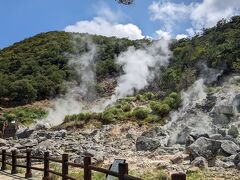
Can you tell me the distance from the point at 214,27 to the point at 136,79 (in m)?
17.0

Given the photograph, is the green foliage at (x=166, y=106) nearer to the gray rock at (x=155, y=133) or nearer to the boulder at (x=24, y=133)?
the gray rock at (x=155, y=133)

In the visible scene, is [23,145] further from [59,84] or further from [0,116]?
[59,84]

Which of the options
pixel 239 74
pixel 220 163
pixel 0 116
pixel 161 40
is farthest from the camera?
pixel 161 40

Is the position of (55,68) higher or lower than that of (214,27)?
lower

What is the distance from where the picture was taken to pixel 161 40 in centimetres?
7706

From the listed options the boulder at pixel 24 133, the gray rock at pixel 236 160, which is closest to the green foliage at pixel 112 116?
the boulder at pixel 24 133

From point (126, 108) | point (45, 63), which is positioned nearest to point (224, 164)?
point (126, 108)

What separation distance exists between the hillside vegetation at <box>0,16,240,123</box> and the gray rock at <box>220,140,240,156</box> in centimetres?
1677

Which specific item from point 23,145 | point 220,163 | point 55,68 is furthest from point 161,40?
point 220,163

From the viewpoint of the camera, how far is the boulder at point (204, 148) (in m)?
19.5

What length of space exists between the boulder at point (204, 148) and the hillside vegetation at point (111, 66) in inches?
684

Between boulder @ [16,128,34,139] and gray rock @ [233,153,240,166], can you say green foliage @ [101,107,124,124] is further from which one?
gray rock @ [233,153,240,166]

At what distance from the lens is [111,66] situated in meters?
72.2

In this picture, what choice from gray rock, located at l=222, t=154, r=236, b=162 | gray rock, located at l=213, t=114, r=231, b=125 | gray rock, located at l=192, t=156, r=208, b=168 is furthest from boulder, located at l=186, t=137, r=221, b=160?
gray rock, located at l=213, t=114, r=231, b=125
